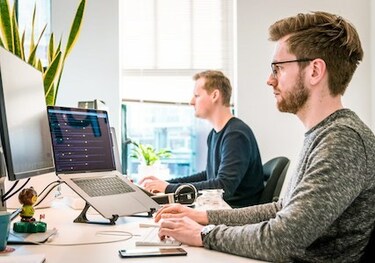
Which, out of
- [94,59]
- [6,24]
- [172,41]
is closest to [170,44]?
[172,41]

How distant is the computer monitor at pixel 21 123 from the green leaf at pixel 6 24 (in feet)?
1.64

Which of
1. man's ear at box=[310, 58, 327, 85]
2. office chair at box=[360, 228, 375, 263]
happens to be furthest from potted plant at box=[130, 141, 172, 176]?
office chair at box=[360, 228, 375, 263]

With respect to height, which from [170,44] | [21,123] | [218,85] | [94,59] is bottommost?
[21,123]

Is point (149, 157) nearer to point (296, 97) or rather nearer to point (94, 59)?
point (94, 59)

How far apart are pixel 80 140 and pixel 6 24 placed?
750mm

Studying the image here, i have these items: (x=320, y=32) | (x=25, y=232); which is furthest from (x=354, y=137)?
(x=25, y=232)

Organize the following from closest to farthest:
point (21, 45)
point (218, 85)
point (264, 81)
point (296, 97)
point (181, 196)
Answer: point (296, 97), point (181, 196), point (21, 45), point (218, 85), point (264, 81)

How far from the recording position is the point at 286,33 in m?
1.37

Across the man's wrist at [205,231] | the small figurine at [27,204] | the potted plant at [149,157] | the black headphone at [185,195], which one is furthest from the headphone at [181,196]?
the potted plant at [149,157]

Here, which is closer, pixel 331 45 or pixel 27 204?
pixel 331 45

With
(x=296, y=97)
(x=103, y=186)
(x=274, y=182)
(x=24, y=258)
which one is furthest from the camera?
(x=274, y=182)

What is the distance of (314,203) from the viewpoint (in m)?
1.04

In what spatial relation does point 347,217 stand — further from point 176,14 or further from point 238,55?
point 176,14

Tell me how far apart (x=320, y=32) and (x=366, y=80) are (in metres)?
2.52
